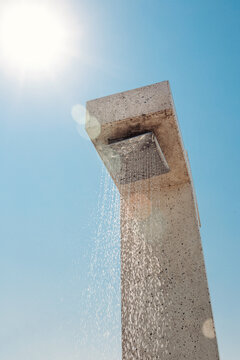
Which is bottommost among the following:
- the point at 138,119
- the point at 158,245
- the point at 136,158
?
the point at 158,245

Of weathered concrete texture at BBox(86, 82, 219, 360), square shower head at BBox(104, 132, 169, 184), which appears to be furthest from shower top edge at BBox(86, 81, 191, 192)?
square shower head at BBox(104, 132, 169, 184)

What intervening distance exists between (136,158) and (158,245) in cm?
120

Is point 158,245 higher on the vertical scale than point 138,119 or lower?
lower

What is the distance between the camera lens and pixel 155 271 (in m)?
3.73

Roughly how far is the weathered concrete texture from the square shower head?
48 mm

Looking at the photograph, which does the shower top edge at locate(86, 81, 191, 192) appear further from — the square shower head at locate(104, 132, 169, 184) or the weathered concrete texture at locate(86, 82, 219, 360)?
the square shower head at locate(104, 132, 169, 184)

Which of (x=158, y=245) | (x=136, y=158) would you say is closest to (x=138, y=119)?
(x=136, y=158)

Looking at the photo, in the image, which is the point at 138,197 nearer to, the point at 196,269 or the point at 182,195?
the point at 182,195

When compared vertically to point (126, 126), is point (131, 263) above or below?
below

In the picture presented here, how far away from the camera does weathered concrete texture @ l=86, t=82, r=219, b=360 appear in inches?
129

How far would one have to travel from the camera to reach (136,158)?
12.8 feet

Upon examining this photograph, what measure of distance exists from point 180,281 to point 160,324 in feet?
1.77

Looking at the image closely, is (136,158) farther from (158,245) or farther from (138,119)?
(158,245)

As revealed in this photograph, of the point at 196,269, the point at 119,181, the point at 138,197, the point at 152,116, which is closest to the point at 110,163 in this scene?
the point at 119,181
